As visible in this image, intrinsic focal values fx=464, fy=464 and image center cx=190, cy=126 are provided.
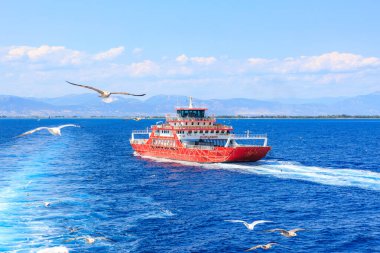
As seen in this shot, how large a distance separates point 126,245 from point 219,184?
28200 mm

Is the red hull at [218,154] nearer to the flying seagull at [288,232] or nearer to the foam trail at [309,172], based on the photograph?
the foam trail at [309,172]

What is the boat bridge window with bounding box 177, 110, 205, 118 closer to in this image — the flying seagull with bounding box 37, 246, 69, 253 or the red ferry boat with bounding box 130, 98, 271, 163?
the red ferry boat with bounding box 130, 98, 271, 163

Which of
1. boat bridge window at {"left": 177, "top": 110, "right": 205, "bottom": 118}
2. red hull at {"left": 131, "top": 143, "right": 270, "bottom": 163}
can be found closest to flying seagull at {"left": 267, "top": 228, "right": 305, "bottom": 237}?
red hull at {"left": 131, "top": 143, "right": 270, "bottom": 163}

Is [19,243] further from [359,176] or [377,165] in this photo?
[377,165]

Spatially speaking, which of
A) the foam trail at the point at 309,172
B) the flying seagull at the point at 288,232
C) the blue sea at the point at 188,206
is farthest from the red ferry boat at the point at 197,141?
the flying seagull at the point at 288,232

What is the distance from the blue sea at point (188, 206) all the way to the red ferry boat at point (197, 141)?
2.02m

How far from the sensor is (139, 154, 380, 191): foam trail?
63.1m

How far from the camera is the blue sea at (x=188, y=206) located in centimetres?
3775

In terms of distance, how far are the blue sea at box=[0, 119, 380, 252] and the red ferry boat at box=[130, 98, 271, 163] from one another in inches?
79.6

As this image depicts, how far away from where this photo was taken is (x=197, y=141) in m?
93.1

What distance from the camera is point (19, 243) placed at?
37.0 m

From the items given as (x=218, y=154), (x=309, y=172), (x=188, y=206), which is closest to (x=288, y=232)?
(x=188, y=206)

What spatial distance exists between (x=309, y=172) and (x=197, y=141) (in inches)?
1049

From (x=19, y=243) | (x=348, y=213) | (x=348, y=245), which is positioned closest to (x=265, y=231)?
(x=348, y=245)
